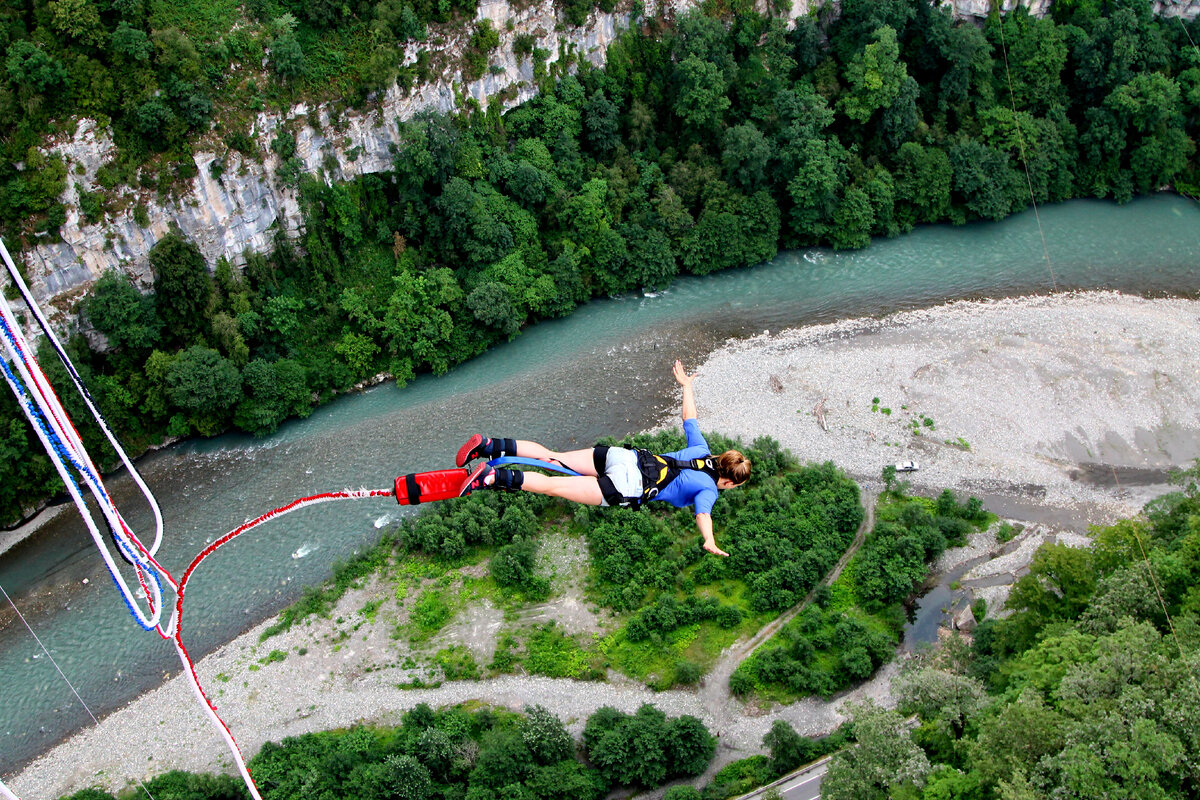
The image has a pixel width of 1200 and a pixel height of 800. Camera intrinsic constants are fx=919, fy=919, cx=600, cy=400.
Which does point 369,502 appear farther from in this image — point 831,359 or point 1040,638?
point 1040,638

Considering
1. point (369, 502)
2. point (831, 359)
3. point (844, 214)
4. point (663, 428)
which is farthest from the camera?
point (844, 214)

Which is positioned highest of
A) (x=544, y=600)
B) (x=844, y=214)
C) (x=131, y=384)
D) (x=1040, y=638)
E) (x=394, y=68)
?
(x=394, y=68)

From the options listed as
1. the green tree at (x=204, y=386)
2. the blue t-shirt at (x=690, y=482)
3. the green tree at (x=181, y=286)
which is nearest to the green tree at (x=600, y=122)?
the green tree at (x=181, y=286)

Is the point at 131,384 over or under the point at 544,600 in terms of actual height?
over

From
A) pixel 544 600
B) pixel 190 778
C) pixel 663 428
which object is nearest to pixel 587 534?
pixel 544 600

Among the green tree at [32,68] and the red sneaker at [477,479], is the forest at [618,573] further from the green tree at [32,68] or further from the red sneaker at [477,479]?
the green tree at [32,68]

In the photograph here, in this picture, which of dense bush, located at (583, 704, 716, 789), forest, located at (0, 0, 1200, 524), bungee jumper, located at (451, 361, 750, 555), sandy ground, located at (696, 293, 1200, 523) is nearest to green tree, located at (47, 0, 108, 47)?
forest, located at (0, 0, 1200, 524)
